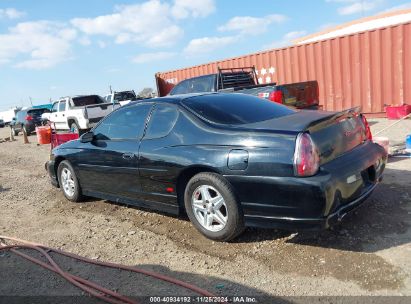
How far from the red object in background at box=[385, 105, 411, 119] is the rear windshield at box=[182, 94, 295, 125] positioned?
25.2 feet

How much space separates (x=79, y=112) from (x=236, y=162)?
12200 millimetres

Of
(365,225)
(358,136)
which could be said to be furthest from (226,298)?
(358,136)

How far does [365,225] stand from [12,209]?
5020 mm

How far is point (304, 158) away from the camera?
340 centimetres

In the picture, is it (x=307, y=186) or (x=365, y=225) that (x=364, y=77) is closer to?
(x=365, y=225)

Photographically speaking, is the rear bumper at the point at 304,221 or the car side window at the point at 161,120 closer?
the rear bumper at the point at 304,221

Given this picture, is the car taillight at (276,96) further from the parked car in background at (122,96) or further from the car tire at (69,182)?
the parked car in background at (122,96)

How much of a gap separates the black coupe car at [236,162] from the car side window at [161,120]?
0.05ft

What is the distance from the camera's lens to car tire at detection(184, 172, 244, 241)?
3.80 meters

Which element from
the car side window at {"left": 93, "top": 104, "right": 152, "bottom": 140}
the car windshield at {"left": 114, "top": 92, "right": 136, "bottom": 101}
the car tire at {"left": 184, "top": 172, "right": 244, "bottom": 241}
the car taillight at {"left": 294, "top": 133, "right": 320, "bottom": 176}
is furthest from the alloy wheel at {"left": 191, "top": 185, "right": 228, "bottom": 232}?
the car windshield at {"left": 114, "top": 92, "right": 136, "bottom": 101}

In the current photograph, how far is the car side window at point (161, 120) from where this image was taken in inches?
177

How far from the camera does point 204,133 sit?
4074mm

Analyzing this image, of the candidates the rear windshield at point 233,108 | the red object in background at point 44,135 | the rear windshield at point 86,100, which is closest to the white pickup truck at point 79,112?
the rear windshield at point 86,100

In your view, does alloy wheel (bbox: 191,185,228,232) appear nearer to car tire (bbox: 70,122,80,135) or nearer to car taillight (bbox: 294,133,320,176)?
car taillight (bbox: 294,133,320,176)
